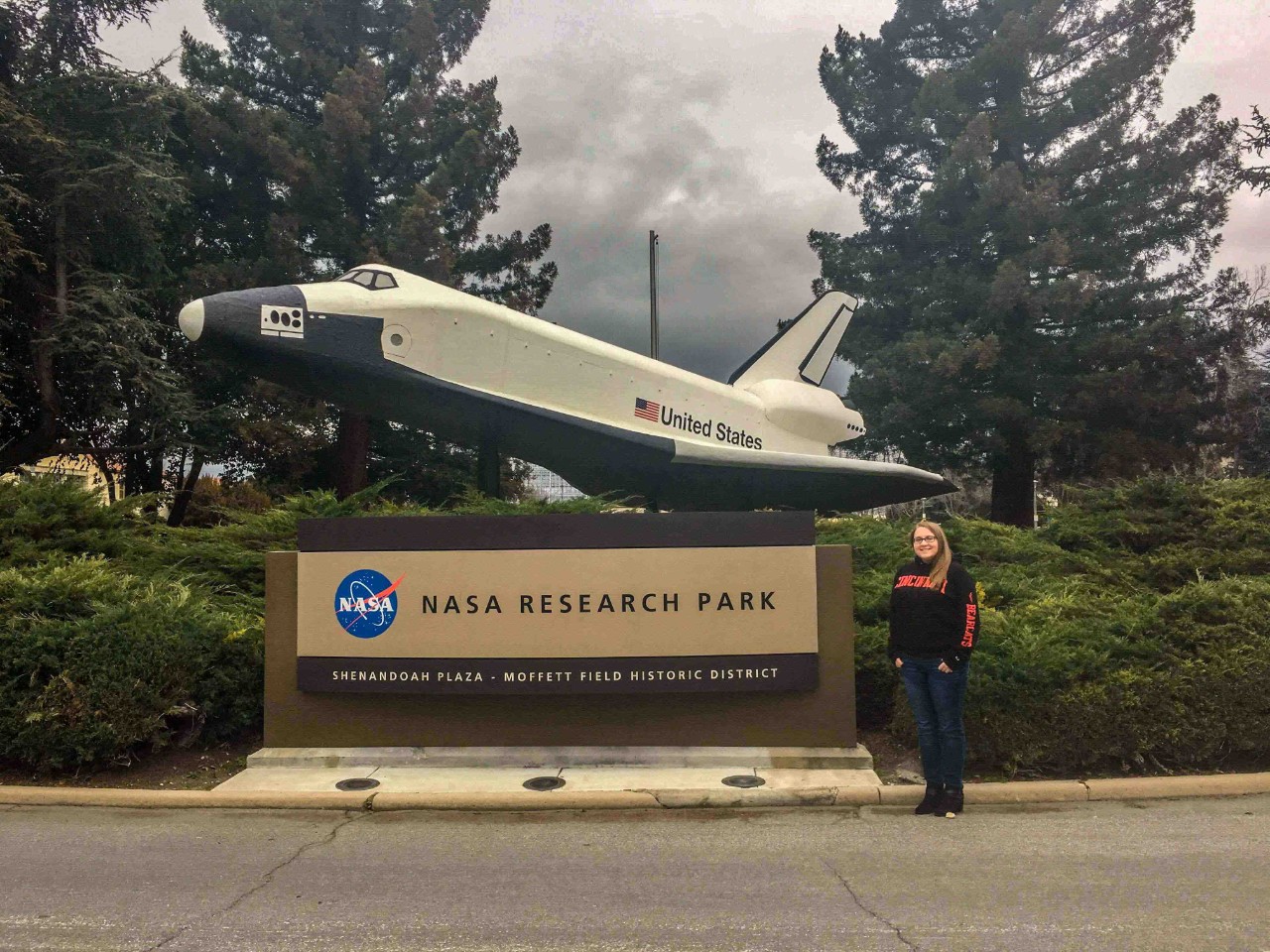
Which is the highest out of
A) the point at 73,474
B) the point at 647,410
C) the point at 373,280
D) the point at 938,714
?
the point at 373,280

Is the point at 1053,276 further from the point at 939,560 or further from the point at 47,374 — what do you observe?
the point at 47,374

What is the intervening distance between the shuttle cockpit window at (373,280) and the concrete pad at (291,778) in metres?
6.06

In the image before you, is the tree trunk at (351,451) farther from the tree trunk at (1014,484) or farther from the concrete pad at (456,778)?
the tree trunk at (1014,484)

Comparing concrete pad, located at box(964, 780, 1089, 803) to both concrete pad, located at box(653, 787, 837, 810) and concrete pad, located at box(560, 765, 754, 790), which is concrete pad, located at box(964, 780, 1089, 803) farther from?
concrete pad, located at box(560, 765, 754, 790)

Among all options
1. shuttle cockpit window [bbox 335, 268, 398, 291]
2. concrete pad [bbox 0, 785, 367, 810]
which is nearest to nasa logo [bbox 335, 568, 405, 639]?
concrete pad [bbox 0, 785, 367, 810]

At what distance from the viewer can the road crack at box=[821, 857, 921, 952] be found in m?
3.47

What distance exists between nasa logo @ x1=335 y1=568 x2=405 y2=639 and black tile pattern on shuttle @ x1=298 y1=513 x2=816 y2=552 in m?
0.24

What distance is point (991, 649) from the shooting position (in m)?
6.05

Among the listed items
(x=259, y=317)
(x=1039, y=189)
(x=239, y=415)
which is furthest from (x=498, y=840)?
(x=1039, y=189)

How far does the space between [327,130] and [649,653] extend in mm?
22219

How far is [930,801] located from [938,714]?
1.87 feet

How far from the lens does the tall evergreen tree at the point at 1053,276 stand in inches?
929

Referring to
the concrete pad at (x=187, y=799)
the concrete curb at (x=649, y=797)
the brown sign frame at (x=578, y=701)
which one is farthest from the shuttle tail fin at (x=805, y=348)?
the concrete pad at (x=187, y=799)

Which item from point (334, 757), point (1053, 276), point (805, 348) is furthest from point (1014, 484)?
point (334, 757)
